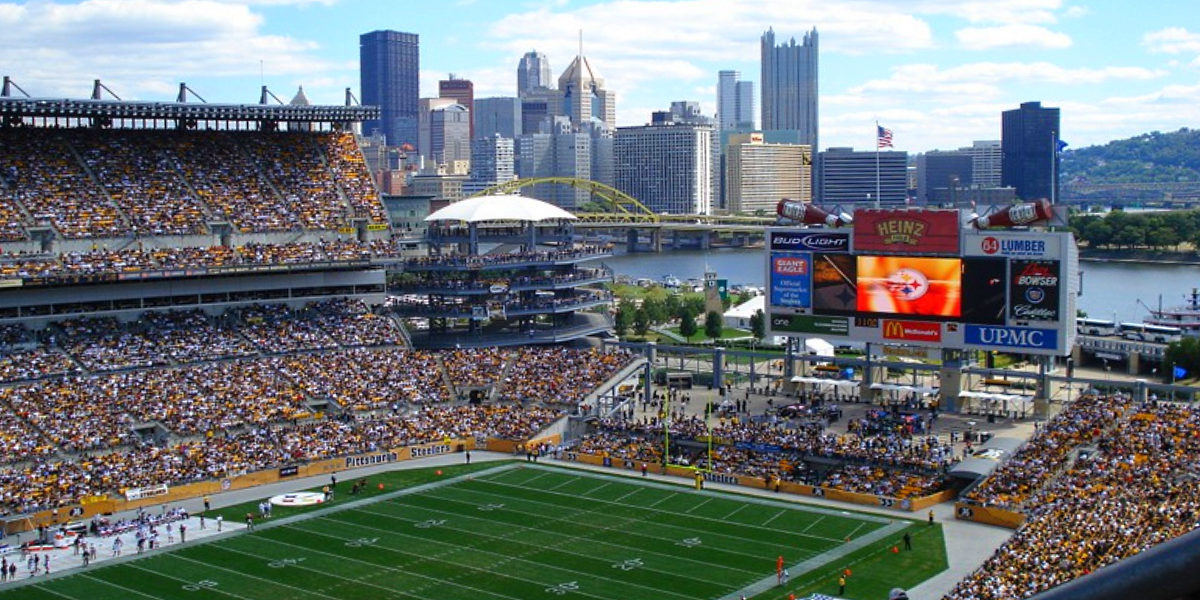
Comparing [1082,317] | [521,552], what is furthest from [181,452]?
[1082,317]

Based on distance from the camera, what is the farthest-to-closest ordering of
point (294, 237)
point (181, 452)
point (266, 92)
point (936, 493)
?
point (266, 92) → point (294, 237) → point (181, 452) → point (936, 493)

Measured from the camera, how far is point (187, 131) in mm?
72750

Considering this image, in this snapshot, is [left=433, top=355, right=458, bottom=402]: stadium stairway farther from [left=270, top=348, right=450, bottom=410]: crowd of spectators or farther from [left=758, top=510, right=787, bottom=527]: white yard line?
[left=758, top=510, right=787, bottom=527]: white yard line

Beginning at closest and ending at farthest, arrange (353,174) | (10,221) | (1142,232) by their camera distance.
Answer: (10,221) < (353,174) < (1142,232)

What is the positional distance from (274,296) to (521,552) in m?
30.3

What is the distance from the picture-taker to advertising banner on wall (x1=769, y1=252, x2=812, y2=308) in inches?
2235

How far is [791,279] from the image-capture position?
5738 centimetres

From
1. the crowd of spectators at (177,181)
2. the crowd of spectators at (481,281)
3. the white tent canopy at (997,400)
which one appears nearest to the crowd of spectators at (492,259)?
the crowd of spectators at (481,281)

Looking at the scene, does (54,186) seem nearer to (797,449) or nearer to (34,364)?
(34,364)

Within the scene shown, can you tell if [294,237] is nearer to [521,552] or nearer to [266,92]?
[266,92]

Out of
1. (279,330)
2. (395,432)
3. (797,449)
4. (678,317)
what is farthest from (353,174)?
(678,317)

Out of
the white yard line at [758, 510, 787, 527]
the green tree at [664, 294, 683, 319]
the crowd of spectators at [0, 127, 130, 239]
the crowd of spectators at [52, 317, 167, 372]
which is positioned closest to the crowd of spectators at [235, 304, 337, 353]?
the crowd of spectators at [52, 317, 167, 372]

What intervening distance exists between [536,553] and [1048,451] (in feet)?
62.2

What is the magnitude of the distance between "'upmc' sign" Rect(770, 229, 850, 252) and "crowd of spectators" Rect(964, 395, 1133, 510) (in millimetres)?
10804
